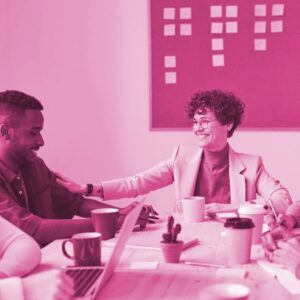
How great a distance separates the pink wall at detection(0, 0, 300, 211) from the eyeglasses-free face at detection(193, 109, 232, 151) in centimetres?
100

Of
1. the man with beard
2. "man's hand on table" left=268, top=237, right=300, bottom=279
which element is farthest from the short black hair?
"man's hand on table" left=268, top=237, right=300, bottom=279

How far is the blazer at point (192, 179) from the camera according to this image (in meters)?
2.41

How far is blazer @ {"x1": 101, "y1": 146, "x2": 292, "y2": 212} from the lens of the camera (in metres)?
2.41

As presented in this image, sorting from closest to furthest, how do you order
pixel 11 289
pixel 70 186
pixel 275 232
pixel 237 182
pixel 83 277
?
pixel 11 289, pixel 83 277, pixel 275 232, pixel 70 186, pixel 237 182

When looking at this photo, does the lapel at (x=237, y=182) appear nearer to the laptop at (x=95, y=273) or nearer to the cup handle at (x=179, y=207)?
the cup handle at (x=179, y=207)

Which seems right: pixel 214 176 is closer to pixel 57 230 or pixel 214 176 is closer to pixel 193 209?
pixel 193 209

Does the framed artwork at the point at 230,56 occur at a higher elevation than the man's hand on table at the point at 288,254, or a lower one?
higher

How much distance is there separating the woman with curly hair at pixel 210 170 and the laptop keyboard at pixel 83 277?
1.12m

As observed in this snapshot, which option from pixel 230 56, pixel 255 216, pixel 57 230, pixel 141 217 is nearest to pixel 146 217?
pixel 141 217

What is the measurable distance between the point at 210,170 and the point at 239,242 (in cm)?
122

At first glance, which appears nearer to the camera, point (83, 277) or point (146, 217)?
point (83, 277)

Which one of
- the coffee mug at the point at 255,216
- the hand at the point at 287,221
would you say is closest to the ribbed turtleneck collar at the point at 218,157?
the hand at the point at 287,221

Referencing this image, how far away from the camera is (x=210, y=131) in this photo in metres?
2.50

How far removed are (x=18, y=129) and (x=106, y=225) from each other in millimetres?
636
